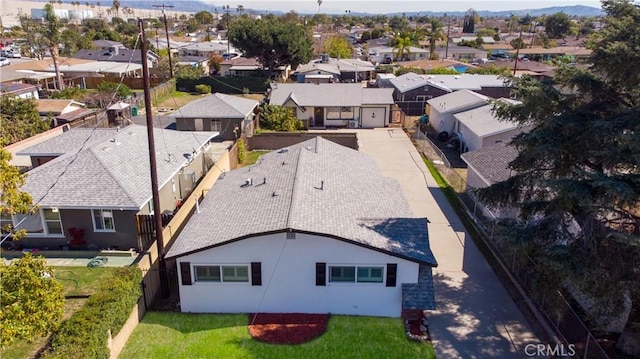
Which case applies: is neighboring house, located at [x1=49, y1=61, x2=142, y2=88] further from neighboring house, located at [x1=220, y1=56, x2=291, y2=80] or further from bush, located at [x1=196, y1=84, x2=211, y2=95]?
neighboring house, located at [x1=220, y1=56, x2=291, y2=80]

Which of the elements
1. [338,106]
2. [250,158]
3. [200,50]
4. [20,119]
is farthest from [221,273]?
[200,50]

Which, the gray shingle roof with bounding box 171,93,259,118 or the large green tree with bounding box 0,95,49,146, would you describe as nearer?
the large green tree with bounding box 0,95,49,146

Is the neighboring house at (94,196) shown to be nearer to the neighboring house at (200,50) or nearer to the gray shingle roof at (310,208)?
the gray shingle roof at (310,208)

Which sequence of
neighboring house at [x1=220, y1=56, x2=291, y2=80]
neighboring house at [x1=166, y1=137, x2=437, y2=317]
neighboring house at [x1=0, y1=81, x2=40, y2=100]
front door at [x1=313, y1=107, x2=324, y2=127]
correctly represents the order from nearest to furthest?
1. neighboring house at [x1=166, y1=137, x2=437, y2=317]
2. neighboring house at [x1=0, y1=81, x2=40, y2=100]
3. front door at [x1=313, y1=107, x2=324, y2=127]
4. neighboring house at [x1=220, y1=56, x2=291, y2=80]

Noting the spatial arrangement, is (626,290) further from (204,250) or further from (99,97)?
(99,97)

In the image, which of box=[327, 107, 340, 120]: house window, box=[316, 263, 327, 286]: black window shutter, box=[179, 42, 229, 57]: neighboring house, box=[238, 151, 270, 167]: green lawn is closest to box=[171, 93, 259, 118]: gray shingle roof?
box=[238, 151, 270, 167]: green lawn

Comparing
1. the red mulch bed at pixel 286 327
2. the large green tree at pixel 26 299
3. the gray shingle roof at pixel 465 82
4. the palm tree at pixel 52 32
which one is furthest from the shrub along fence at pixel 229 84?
the large green tree at pixel 26 299

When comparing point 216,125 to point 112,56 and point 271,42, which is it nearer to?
point 271,42
